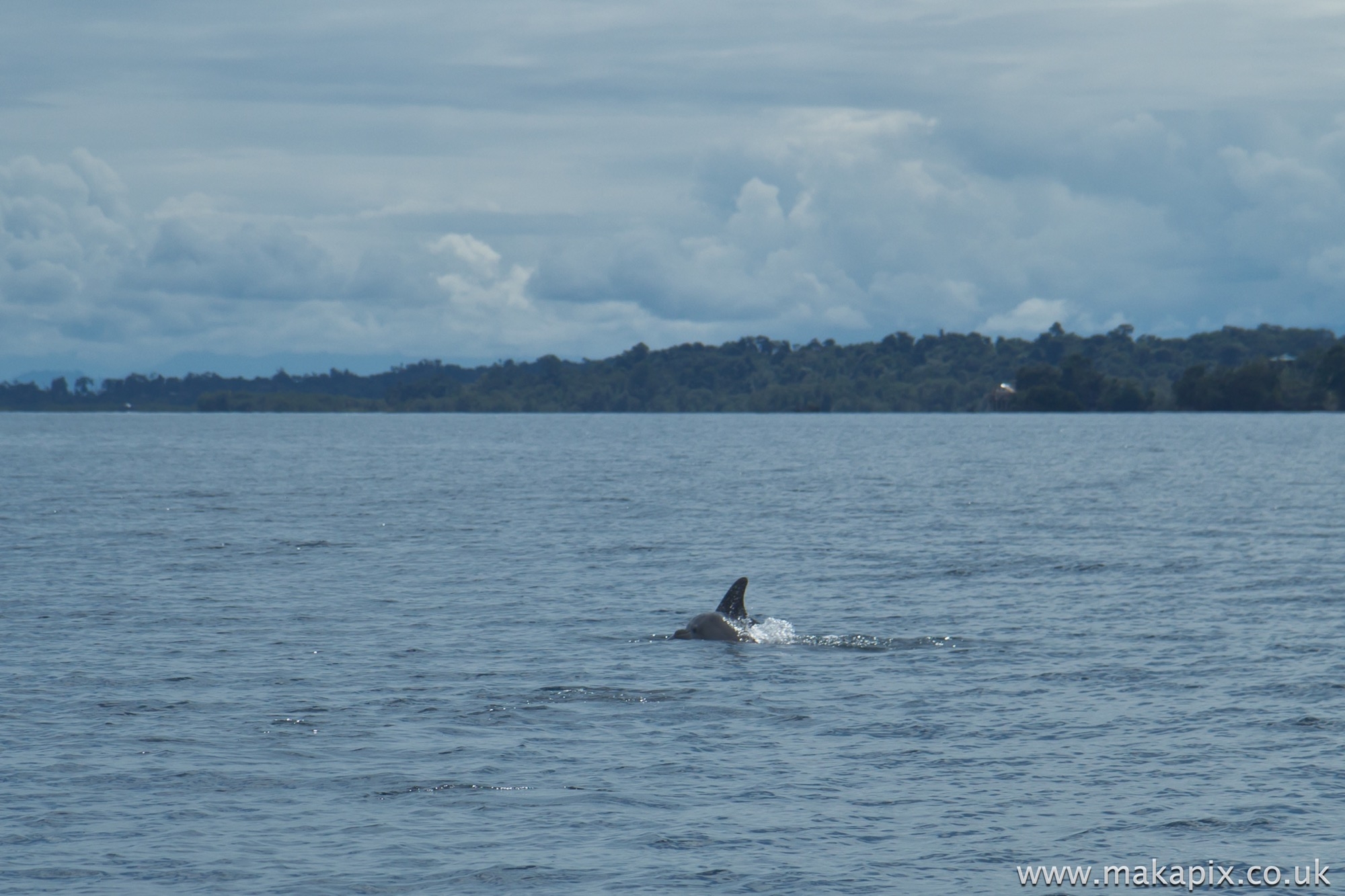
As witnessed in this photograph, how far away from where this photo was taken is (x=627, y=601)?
3378cm

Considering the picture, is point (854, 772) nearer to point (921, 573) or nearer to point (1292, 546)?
point (921, 573)

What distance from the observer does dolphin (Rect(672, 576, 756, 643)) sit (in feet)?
90.6

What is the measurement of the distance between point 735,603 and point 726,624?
516 mm

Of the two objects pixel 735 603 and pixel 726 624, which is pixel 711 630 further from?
pixel 735 603

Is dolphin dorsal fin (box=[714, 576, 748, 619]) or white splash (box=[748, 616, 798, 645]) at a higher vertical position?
dolphin dorsal fin (box=[714, 576, 748, 619])

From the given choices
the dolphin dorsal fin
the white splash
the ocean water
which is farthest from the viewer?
the dolphin dorsal fin

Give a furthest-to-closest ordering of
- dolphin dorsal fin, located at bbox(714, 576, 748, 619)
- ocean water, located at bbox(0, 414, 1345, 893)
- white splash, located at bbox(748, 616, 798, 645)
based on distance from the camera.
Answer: dolphin dorsal fin, located at bbox(714, 576, 748, 619), white splash, located at bbox(748, 616, 798, 645), ocean water, located at bbox(0, 414, 1345, 893)

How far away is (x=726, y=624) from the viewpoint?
27656mm

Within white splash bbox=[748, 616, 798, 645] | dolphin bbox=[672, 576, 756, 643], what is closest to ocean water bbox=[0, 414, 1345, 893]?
white splash bbox=[748, 616, 798, 645]

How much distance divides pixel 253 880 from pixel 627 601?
66.0 feet

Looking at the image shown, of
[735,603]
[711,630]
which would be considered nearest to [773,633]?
[735,603]

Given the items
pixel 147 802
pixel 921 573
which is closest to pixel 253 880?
pixel 147 802

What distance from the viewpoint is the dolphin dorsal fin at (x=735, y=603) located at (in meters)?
27.9

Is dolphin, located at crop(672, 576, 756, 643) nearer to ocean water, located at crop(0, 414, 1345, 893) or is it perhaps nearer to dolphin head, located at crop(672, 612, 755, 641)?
dolphin head, located at crop(672, 612, 755, 641)
